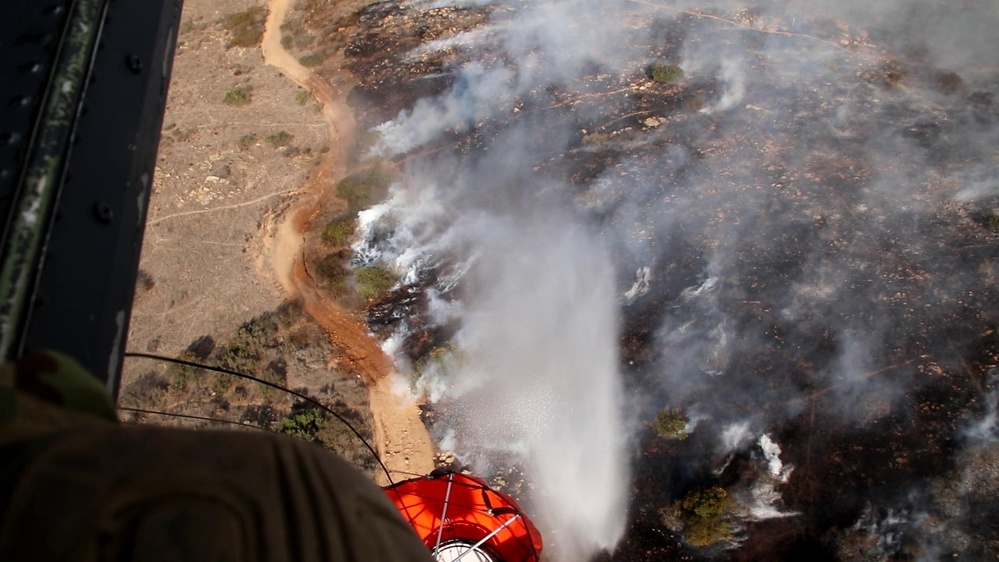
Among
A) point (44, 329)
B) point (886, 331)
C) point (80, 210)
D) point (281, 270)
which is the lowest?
point (281, 270)

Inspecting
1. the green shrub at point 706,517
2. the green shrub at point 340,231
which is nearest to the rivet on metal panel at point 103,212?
the green shrub at point 706,517

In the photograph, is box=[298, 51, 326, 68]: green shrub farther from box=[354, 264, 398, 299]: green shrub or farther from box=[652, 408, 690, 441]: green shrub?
box=[652, 408, 690, 441]: green shrub

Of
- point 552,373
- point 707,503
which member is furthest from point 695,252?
point 707,503

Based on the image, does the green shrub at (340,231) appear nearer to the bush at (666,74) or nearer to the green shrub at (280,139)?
the green shrub at (280,139)

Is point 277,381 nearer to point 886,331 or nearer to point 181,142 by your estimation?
point 181,142

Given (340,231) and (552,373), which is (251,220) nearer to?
(340,231)

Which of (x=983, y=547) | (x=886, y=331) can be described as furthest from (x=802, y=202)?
(x=983, y=547)
